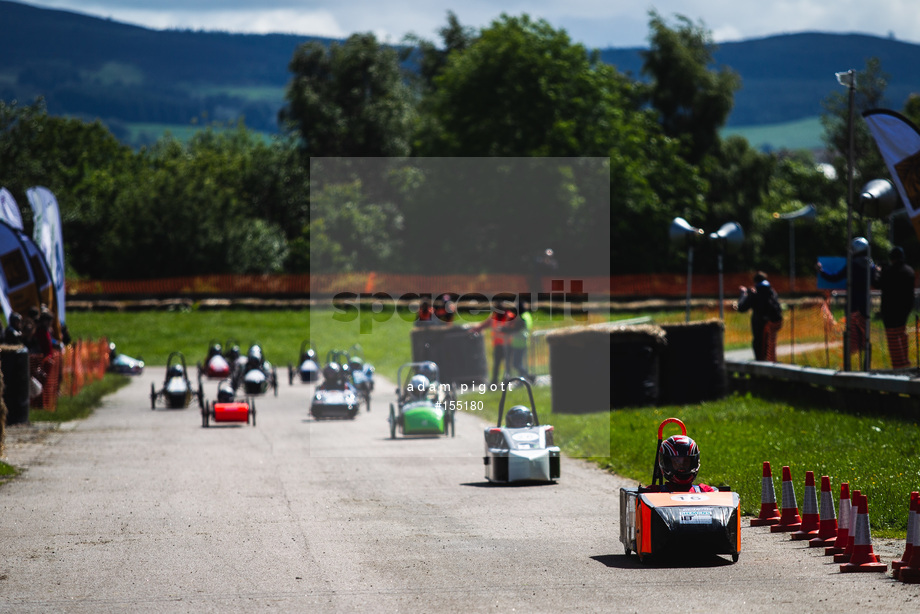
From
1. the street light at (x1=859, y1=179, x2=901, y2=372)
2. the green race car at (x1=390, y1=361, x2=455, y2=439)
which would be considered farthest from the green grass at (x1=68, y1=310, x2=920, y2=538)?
the street light at (x1=859, y1=179, x2=901, y2=372)

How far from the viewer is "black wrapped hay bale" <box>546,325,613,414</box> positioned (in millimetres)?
20188

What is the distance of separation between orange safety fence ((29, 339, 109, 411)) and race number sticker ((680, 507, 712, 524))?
58.2ft

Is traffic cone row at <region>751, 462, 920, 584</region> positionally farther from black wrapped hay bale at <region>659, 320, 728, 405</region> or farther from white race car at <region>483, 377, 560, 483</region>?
black wrapped hay bale at <region>659, 320, 728, 405</region>

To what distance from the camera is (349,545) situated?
10297 millimetres

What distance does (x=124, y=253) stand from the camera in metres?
62.6

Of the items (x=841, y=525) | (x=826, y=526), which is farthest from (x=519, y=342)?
(x=841, y=525)

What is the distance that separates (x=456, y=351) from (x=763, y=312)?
7.83 m

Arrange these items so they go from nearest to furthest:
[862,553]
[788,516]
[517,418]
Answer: [862,553], [788,516], [517,418]

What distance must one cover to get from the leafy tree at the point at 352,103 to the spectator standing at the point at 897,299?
5603 centimetres

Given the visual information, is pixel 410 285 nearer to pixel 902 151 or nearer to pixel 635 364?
pixel 635 364

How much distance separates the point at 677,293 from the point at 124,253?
30043 mm

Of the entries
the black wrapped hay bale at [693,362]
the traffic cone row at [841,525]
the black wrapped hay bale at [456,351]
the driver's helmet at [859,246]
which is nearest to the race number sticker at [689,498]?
the traffic cone row at [841,525]

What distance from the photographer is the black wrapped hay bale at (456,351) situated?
87.9 ft

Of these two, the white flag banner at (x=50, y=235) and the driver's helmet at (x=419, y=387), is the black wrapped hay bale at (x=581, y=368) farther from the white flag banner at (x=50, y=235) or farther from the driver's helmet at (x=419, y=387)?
the white flag banner at (x=50, y=235)
